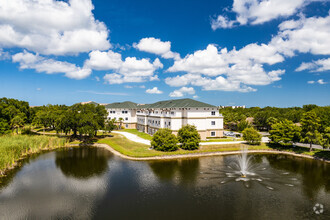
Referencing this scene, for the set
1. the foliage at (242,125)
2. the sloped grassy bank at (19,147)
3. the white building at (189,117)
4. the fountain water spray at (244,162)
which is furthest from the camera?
the foliage at (242,125)

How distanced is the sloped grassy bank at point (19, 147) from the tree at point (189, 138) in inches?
1331

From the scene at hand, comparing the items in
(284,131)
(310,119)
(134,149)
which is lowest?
(134,149)

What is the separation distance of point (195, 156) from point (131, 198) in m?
21.9

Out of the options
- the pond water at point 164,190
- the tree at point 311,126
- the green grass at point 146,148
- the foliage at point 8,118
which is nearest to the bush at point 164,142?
the green grass at point 146,148

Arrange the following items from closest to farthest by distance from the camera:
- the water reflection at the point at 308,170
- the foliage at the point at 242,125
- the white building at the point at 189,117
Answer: the water reflection at the point at 308,170, the white building at the point at 189,117, the foliage at the point at 242,125

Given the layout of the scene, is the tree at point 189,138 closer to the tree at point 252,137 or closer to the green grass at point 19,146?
the tree at point 252,137

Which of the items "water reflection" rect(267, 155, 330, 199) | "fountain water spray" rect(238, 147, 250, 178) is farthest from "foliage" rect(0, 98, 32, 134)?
"water reflection" rect(267, 155, 330, 199)

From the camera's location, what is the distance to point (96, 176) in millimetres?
30375

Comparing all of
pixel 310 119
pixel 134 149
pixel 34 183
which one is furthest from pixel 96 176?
pixel 310 119

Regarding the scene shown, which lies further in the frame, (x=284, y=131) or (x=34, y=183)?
(x=284, y=131)

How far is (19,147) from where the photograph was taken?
39969 mm

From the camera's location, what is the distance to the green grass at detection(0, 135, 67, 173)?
33.5 m

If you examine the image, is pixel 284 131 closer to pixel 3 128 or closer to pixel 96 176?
pixel 96 176

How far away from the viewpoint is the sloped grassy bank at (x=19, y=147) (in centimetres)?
3322
